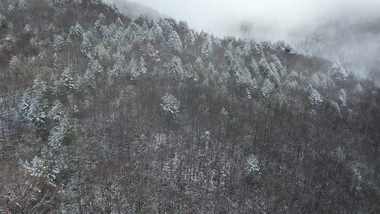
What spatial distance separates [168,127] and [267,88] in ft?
141

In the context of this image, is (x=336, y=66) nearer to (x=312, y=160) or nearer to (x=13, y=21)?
(x=312, y=160)

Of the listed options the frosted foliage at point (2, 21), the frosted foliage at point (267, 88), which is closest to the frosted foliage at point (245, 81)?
the frosted foliage at point (267, 88)

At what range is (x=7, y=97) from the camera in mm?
69250

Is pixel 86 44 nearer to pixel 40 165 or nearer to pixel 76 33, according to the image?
pixel 76 33

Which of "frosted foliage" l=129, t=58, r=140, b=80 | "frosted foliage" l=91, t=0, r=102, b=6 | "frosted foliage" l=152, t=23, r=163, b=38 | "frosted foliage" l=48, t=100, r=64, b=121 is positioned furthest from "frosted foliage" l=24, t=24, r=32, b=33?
"frosted foliage" l=48, t=100, r=64, b=121

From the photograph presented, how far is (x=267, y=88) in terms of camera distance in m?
101

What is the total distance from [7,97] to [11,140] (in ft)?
51.5

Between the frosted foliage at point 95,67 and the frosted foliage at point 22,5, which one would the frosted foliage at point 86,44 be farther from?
the frosted foliage at point 22,5

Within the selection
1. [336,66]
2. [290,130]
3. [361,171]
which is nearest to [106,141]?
[290,130]

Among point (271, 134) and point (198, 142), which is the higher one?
point (271, 134)

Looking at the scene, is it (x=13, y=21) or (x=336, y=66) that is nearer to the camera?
(x=13, y=21)

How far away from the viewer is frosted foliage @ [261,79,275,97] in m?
100

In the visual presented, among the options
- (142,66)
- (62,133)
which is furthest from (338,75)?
(62,133)

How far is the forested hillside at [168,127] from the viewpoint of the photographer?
55.8 metres
